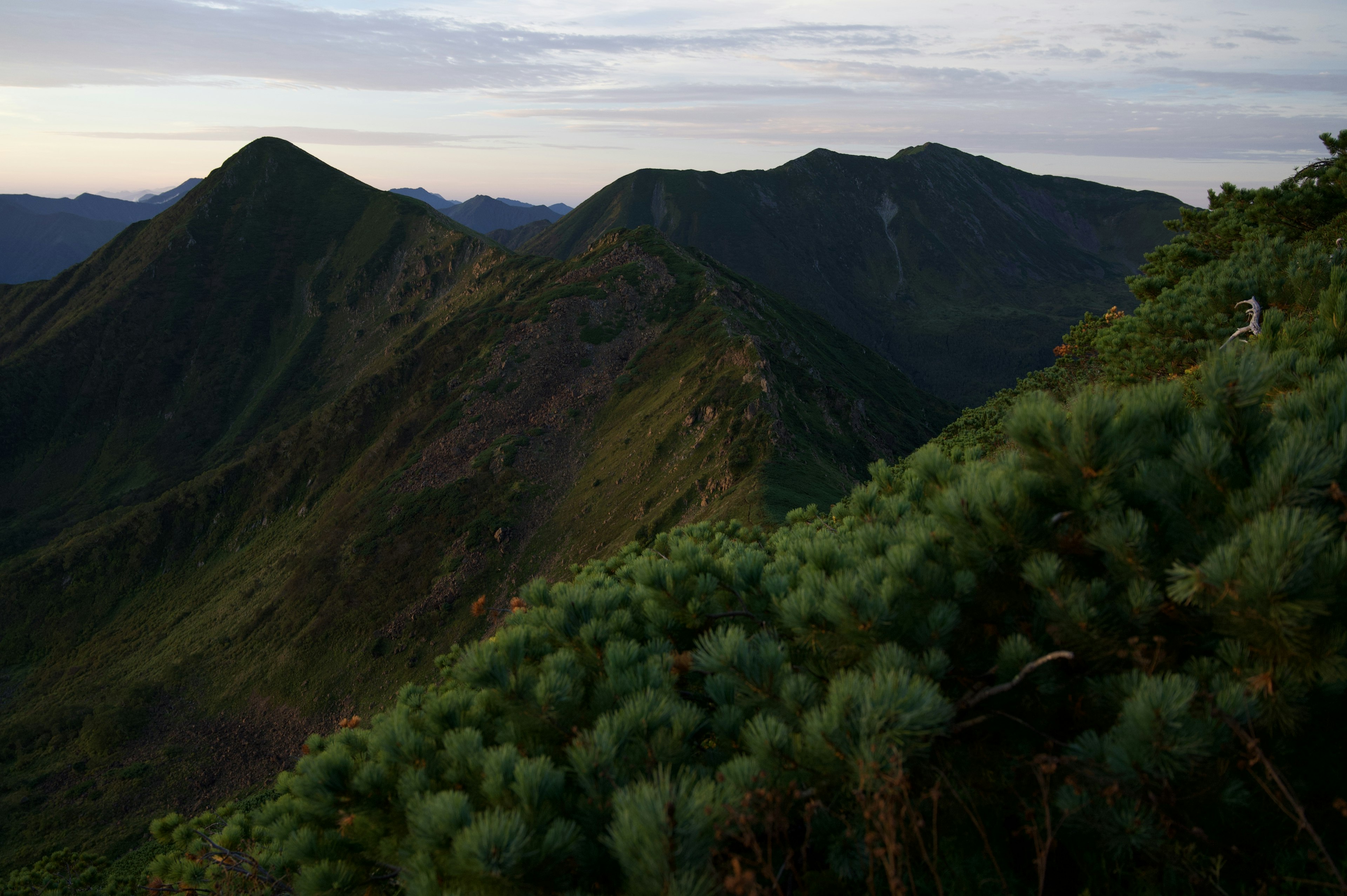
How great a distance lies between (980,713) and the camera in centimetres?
445

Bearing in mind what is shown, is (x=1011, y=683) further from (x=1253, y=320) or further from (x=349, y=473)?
(x=349, y=473)

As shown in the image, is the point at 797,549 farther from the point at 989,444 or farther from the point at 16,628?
the point at 16,628

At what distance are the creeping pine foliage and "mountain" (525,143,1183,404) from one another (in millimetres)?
126584

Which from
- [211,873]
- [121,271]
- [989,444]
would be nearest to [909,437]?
[989,444]

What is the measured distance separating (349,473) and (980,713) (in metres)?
50.6

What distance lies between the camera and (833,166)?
179 meters

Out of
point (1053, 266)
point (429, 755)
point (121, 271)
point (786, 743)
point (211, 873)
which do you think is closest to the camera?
point (786, 743)

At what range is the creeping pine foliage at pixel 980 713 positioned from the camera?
3598mm

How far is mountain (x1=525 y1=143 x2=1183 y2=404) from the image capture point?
135875 millimetres

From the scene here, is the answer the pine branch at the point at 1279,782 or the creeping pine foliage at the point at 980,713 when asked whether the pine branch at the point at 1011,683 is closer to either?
the creeping pine foliage at the point at 980,713

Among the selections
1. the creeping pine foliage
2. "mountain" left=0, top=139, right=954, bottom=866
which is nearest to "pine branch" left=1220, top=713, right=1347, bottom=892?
the creeping pine foliage

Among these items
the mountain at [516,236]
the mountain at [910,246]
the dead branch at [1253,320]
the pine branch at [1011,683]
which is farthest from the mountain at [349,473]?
the mountain at [516,236]

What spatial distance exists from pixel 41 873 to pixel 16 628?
52.9 meters

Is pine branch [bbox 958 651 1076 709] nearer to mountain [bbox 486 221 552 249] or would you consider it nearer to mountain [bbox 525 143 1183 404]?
mountain [bbox 525 143 1183 404]
